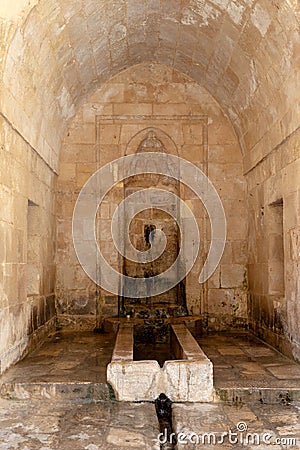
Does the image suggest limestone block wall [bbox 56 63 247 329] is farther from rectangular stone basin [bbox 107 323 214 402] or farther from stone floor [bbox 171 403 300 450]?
stone floor [bbox 171 403 300 450]

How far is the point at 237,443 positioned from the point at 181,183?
508cm

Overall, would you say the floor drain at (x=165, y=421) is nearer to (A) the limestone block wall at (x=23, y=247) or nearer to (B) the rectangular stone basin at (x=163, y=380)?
(B) the rectangular stone basin at (x=163, y=380)

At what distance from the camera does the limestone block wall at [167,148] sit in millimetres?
7777

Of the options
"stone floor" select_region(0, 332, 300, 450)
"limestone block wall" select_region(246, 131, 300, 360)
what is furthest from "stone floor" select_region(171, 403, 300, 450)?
"limestone block wall" select_region(246, 131, 300, 360)

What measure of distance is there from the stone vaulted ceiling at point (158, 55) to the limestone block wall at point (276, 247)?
0.95 feet

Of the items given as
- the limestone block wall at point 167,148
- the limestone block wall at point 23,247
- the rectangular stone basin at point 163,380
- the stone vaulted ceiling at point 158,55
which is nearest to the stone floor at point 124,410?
the rectangular stone basin at point 163,380

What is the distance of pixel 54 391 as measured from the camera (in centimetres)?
436

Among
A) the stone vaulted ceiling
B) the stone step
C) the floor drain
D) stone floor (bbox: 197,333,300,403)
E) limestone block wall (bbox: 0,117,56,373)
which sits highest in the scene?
the stone vaulted ceiling

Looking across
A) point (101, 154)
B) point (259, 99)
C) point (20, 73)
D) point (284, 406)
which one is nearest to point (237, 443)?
point (284, 406)

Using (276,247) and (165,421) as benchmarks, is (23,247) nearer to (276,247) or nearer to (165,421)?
(165,421)

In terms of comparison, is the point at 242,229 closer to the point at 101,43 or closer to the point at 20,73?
the point at 101,43

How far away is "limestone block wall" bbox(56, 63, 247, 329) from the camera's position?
25.5 feet

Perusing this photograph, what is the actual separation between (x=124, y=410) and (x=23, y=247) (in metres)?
2.28

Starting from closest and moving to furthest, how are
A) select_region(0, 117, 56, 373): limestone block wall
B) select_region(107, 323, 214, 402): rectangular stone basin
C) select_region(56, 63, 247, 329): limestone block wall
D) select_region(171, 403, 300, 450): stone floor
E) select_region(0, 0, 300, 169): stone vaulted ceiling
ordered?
select_region(171, 403, 300, 450): stone floor → select_region(107, 323, 214, 402): rectangular stone basin → select_region(0, 117, 56, 373): limestone block wall → select_region(0, 0, 300, 169): stone vaulted ceiling → select_region(56, 63, 247, 329): limestone block wall
